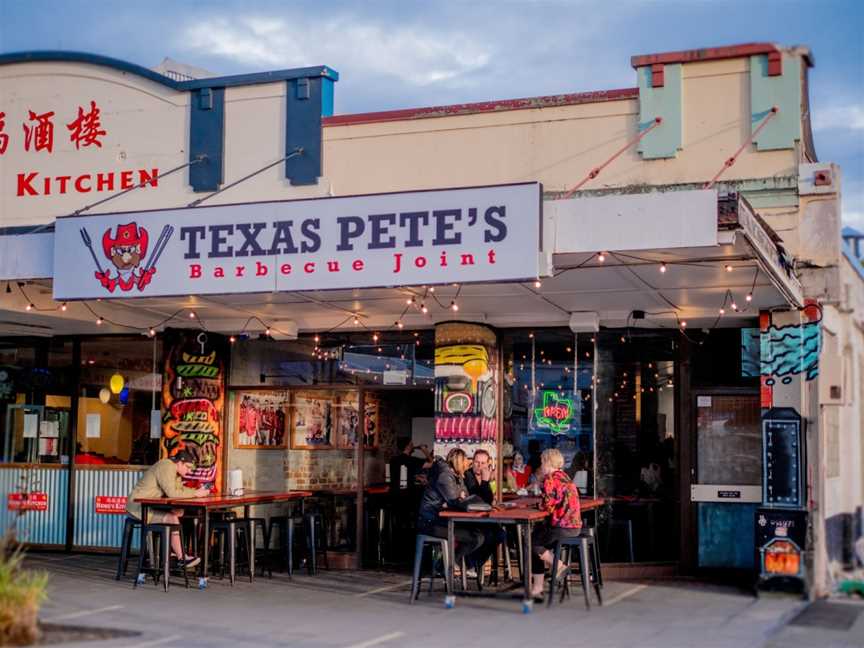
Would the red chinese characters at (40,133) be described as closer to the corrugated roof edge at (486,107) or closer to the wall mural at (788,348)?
the corrugated roof edge at (486,107)

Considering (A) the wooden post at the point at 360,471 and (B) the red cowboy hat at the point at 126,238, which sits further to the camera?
(A) the wooden post at the point at 360,471

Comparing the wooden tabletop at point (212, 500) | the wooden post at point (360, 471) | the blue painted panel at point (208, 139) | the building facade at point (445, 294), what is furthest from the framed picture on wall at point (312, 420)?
the blue painted panel at point (208, 139)

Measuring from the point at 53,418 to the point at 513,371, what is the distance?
7027 mm

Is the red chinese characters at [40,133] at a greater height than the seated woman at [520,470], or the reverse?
the red chinese characters at [40,133]

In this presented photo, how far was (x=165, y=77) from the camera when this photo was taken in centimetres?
1511

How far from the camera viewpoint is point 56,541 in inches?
679

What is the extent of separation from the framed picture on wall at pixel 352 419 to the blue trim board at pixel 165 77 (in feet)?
14.2

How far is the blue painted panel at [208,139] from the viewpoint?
14.8m

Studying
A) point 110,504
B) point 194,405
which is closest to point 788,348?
point 194,405

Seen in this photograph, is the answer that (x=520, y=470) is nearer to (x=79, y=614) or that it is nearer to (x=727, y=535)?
(x=727, y=535)

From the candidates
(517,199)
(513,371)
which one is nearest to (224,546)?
(513,371)

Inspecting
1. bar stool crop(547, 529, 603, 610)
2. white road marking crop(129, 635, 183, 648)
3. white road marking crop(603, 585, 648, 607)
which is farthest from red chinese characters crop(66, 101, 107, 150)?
white road marking crop(603, 585, 648, 607)

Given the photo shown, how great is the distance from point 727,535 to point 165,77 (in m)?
9.05

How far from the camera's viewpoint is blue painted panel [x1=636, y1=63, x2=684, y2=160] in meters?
13.1
